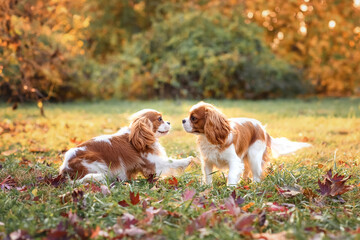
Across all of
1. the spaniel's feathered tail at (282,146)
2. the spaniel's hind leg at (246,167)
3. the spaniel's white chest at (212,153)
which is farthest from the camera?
the spaniel's feathered tail at (282,146)

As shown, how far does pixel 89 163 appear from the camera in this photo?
359 cm

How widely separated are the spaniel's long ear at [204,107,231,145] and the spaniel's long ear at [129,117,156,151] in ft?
2.10

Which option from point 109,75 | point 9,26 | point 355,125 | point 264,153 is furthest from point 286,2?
point 264,153

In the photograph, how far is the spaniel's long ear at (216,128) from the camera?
362cm

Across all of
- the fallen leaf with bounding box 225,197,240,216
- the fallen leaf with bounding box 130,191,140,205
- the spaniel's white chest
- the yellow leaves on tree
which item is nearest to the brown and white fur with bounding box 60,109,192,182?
the spaniel's white chest

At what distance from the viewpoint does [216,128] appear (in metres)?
3.62

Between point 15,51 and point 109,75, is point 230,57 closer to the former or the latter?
point 109,75

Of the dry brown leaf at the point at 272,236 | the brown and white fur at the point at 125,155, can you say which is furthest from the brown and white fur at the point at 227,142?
the dry brown leaf at the point at 272,236

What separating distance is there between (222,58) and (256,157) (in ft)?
32.5

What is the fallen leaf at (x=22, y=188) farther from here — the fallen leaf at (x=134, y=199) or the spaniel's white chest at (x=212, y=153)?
the spaniel's white chest at (x=212, y=153)

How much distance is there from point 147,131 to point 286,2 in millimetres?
14604

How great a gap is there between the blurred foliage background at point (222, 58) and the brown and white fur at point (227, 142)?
31.0ft

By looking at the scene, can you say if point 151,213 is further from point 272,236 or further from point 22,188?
point 22,188

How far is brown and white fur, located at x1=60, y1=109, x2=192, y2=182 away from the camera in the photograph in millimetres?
3584
